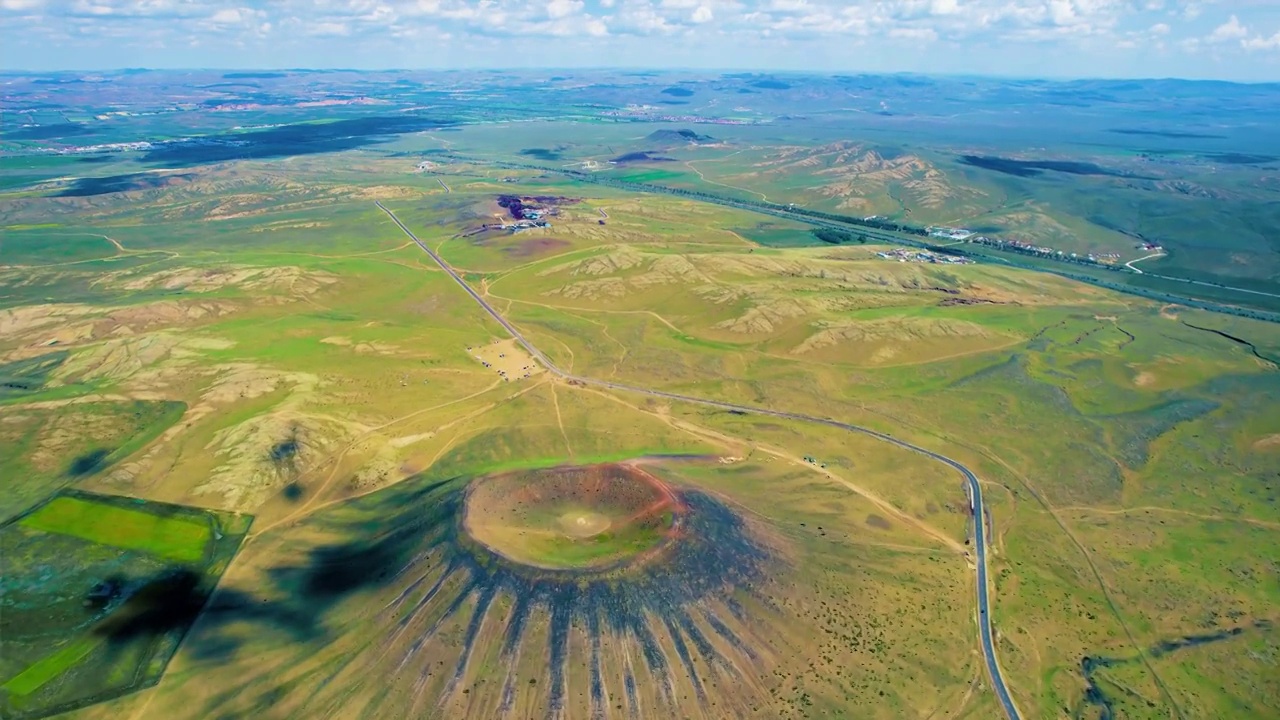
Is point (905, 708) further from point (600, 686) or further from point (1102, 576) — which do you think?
point (1102, 576)

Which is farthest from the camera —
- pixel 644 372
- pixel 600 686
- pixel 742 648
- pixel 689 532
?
pixel 644 372

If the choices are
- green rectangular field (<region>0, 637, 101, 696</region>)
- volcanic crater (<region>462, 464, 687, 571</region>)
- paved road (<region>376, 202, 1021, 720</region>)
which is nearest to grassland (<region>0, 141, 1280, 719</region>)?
green rectangular field (<region>0, 637, 101, 696</region>)

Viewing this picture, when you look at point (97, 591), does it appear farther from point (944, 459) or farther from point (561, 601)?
point (944, 459)

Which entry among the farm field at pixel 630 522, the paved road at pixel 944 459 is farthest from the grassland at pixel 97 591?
the paved road at pixel 944 459

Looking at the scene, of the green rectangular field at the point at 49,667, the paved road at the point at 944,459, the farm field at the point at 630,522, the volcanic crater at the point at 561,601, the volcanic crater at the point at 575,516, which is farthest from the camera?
the volcanic crater at the point at 575,516

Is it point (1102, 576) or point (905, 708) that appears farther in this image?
point (1102, 576)

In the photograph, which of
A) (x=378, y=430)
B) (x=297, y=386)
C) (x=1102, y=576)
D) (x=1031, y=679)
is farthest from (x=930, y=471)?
(x=297, y=386)

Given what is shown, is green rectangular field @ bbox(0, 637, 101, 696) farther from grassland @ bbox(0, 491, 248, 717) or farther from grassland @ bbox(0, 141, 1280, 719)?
grassland @ bbox(0, 141, 1280, 719)

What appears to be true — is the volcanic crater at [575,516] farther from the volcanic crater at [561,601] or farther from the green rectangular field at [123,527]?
the green rectangular field at [123,527]
